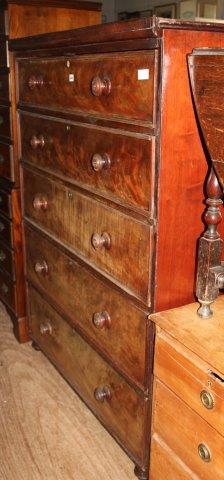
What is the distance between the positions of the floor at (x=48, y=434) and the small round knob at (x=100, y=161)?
111cm

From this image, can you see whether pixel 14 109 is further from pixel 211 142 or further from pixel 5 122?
pixel 211 142

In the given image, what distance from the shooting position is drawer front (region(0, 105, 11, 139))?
212cm

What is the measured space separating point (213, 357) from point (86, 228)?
69 centimetres

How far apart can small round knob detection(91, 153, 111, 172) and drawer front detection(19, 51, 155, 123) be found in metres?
0.12

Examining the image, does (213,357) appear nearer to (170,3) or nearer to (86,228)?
(86,228)

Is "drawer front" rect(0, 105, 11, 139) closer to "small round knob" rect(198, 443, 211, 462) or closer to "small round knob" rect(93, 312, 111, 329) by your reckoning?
"small round knob" rect(93, 312, 111, 329)

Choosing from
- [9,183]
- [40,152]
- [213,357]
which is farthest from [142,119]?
[9,183]

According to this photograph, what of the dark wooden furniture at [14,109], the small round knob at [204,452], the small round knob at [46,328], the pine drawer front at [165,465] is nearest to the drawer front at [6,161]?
the dark wooden furniture at [14,109]

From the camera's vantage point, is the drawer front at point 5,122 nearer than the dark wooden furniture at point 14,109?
No

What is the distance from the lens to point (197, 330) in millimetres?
1246

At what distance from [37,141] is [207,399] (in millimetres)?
1194

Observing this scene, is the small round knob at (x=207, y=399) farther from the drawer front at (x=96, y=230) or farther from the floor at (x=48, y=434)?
the floor at (x=48, y=434)

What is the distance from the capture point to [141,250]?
1.32 m

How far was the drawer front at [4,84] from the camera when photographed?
2.05 meters
